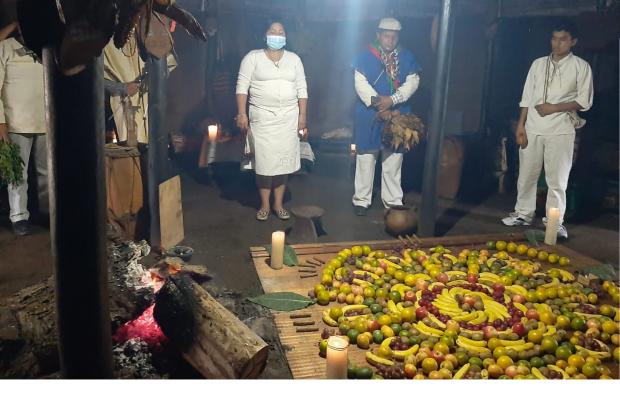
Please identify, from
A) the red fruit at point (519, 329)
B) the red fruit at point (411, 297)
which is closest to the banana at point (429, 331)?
the red fruit at point (411, 297)

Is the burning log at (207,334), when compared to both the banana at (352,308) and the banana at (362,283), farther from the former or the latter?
the banana at (362,283)

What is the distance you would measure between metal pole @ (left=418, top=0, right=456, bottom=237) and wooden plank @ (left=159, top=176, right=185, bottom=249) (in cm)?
270

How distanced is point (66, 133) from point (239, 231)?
424cm

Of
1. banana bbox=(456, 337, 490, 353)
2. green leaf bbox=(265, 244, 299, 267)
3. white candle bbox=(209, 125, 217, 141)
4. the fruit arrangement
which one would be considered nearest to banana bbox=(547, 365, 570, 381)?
the fruit arrangement

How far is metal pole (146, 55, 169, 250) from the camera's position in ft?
16.4

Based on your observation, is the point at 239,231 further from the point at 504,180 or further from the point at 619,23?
the point at 619,23

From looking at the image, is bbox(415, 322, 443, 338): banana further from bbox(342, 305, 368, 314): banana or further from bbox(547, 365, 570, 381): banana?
bbox(547, 365, 570, 381): banana

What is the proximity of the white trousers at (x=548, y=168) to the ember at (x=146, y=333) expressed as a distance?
193 inches

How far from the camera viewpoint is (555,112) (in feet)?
21.0

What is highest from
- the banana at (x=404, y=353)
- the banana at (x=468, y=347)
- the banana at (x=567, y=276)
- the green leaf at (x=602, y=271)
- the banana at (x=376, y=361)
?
the green leaf at (x=602, y=271)

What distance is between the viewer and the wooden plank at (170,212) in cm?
532

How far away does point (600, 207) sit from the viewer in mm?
7848
